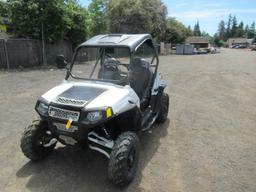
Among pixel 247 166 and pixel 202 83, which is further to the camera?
pixel 202 83

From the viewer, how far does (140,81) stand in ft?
16.1

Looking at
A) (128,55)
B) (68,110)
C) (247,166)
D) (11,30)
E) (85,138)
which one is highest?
(11,30)

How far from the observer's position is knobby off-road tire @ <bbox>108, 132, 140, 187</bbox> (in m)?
3.35

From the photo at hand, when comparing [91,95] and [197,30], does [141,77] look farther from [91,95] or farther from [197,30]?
[197,30]

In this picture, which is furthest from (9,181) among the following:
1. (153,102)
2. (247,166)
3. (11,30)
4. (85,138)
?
(11,30)

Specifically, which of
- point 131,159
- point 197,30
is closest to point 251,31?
point 197,30

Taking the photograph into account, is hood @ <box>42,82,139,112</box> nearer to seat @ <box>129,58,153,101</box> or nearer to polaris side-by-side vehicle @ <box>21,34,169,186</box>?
polaris side-by-side vehicle @ <box>21,34,169,186</box>

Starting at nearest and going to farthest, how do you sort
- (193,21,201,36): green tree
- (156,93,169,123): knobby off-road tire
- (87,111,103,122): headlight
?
(87,111,103,122): headlight < (156,93,169,123): knobby off-road tire < (193,21,201,36): green tree

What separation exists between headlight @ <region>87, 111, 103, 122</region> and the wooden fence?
528 inches

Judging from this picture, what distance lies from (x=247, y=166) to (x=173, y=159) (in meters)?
1.15

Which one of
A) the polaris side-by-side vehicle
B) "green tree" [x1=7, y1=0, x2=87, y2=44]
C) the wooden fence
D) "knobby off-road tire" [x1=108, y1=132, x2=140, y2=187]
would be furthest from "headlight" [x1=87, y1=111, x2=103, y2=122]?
"green tree" [x1=7, y1=0, x2=87, y2=44]

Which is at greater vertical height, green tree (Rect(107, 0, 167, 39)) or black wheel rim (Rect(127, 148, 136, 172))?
green tree (Rect(107, 0, 167, 39))

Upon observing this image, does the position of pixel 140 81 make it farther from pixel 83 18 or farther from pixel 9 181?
pixel 83 18

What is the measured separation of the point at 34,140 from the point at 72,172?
2.40ft
